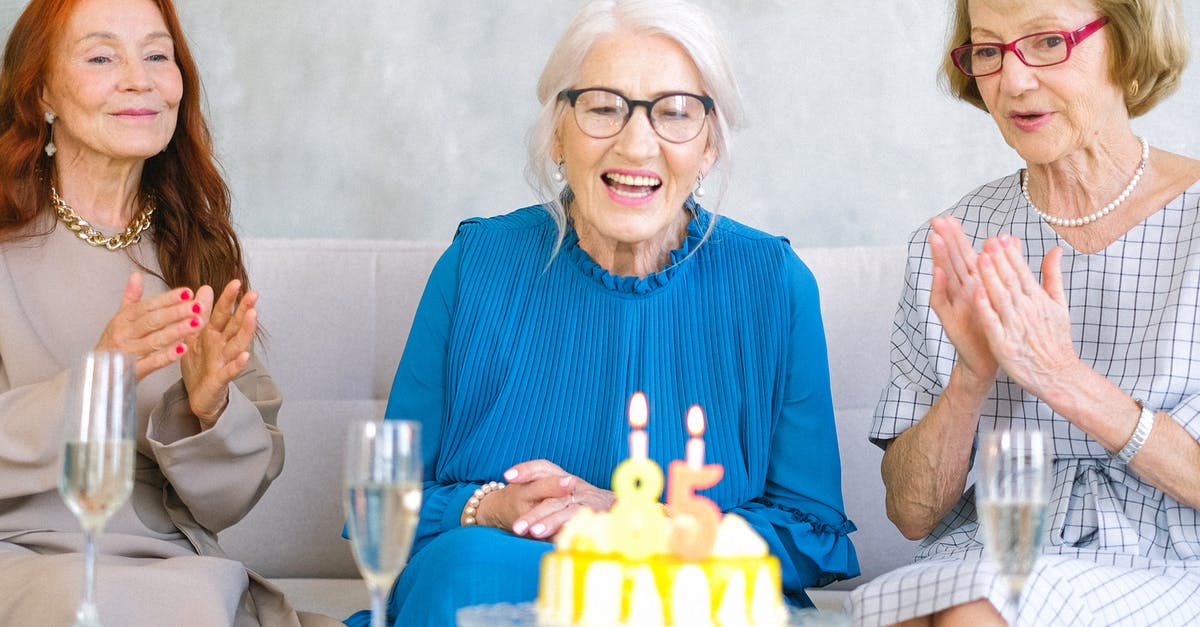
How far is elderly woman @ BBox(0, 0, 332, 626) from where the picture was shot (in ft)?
6.57

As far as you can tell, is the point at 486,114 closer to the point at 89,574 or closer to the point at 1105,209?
the point at 1105,209

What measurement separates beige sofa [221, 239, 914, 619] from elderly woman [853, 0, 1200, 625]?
53 cm

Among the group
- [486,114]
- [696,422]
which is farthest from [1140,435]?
[486,114]

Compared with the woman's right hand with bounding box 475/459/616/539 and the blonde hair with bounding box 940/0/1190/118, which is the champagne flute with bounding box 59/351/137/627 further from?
the blonde hair with bounding box 940/0/1190/118

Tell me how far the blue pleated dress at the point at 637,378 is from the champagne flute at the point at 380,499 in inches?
31.1

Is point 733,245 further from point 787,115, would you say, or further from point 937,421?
point 787,115

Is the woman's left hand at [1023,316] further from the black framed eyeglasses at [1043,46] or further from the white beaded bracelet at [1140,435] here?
the black framed eyeglasses at [1043,46]

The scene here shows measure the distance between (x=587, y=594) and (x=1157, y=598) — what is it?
97 centimetres

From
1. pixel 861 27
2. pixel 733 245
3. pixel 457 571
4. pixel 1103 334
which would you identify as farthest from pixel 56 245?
pixel 861 27

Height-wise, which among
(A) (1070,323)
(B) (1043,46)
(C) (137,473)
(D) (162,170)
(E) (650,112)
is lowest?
(C) (137,473)

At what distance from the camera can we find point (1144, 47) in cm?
208

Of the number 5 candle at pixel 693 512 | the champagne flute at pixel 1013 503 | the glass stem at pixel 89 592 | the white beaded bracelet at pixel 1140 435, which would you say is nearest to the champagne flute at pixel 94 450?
the glass stem at pixel 89 592

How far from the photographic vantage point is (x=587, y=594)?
1221 millimetres

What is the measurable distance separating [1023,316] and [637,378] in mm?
656
